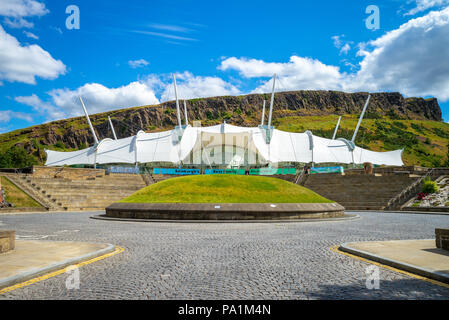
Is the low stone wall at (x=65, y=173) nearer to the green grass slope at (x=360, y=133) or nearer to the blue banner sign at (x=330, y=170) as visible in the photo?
the blue banner sign at (x=330, y=170)

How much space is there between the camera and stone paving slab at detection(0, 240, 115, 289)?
5.56m

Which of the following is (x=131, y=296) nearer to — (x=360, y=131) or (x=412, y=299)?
(x=412, y=299)

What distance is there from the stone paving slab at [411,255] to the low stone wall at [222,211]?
8.80 metres

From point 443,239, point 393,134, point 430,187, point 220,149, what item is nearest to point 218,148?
point 220,149

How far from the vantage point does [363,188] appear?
111ft

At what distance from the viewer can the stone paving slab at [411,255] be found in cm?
590

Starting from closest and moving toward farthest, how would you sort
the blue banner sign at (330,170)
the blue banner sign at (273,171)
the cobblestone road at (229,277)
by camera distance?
the cobblestone road at (229,277), the blue banner sign at (330,170), the blue banner sign at (273,171)

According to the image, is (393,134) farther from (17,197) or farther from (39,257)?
(39,257)

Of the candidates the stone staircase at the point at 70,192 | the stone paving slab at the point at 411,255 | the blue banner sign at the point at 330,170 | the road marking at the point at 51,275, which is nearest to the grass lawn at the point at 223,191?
the stone paving slab at the point at 411,255
